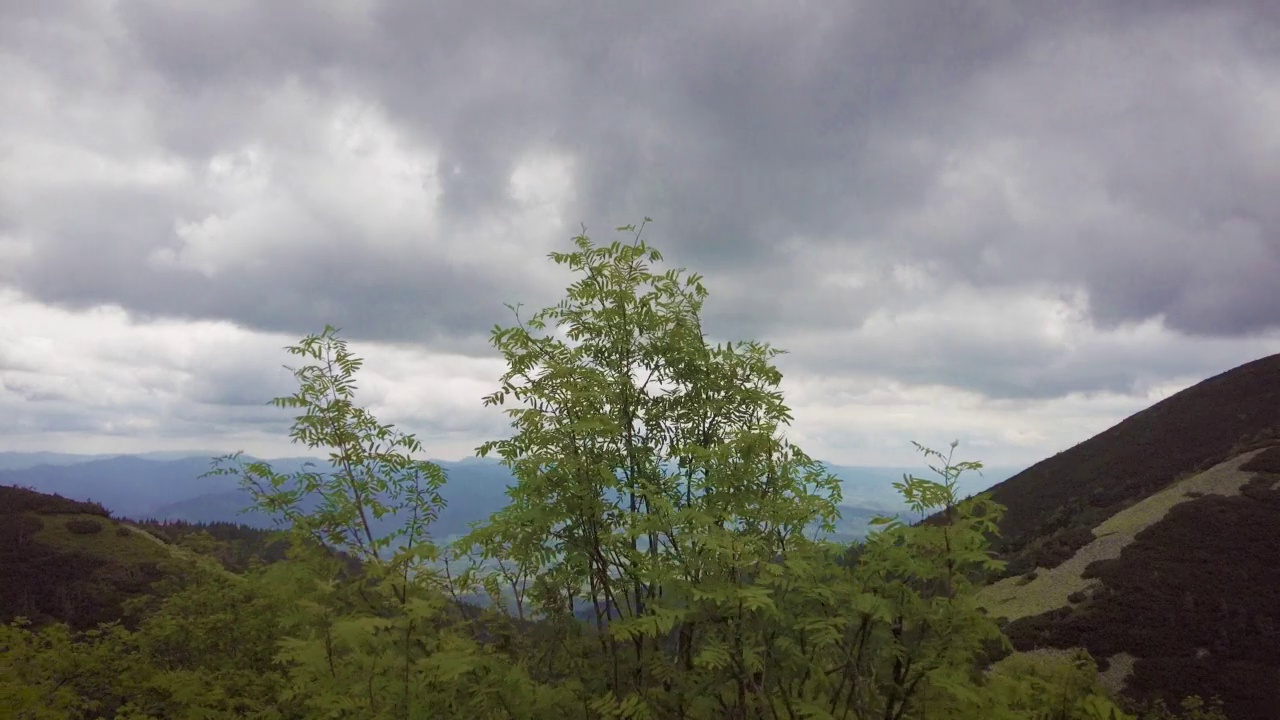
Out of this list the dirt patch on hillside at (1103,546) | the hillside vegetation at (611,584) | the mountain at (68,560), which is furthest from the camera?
the dirt patch on hillside at (1103,546)

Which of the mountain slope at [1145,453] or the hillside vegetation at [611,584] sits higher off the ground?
the mountain slope at [1145,453]

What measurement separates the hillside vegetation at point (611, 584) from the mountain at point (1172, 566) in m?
11.1

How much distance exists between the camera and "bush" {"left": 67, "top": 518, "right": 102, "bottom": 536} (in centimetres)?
3312

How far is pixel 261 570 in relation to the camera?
27.0ft

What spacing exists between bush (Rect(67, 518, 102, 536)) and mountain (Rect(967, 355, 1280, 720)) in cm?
4103

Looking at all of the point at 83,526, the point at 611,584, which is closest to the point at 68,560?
the point at 83,526

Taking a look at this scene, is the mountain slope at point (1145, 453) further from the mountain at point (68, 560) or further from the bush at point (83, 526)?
the bush at point (83, 526)

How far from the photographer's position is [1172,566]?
30.1 metres

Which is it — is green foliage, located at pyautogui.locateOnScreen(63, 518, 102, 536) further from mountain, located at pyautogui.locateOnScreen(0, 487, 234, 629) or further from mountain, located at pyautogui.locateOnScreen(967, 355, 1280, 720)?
mountain, located at pyautogui.locateOnScreen(967, 355, 1280, 720)

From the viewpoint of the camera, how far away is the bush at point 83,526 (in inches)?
1304

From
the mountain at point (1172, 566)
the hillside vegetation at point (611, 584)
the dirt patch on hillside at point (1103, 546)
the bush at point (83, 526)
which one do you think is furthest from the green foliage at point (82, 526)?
the dirt patch on hillside at point (1103, 546)

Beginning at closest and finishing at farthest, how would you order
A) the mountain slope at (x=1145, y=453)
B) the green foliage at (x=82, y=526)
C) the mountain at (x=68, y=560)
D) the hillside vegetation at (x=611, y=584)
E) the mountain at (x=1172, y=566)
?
the hillside vegetation at (x=611, y=584)
the mountain at (x=1172, y=566)
the mountain at (x=68, y=560)
the green foliage at (x=82, y=526)
the mountain slope at (x=1145, y=453)

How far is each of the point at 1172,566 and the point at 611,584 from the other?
35.1 m

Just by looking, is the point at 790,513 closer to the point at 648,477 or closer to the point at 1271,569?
the point at 648,477
